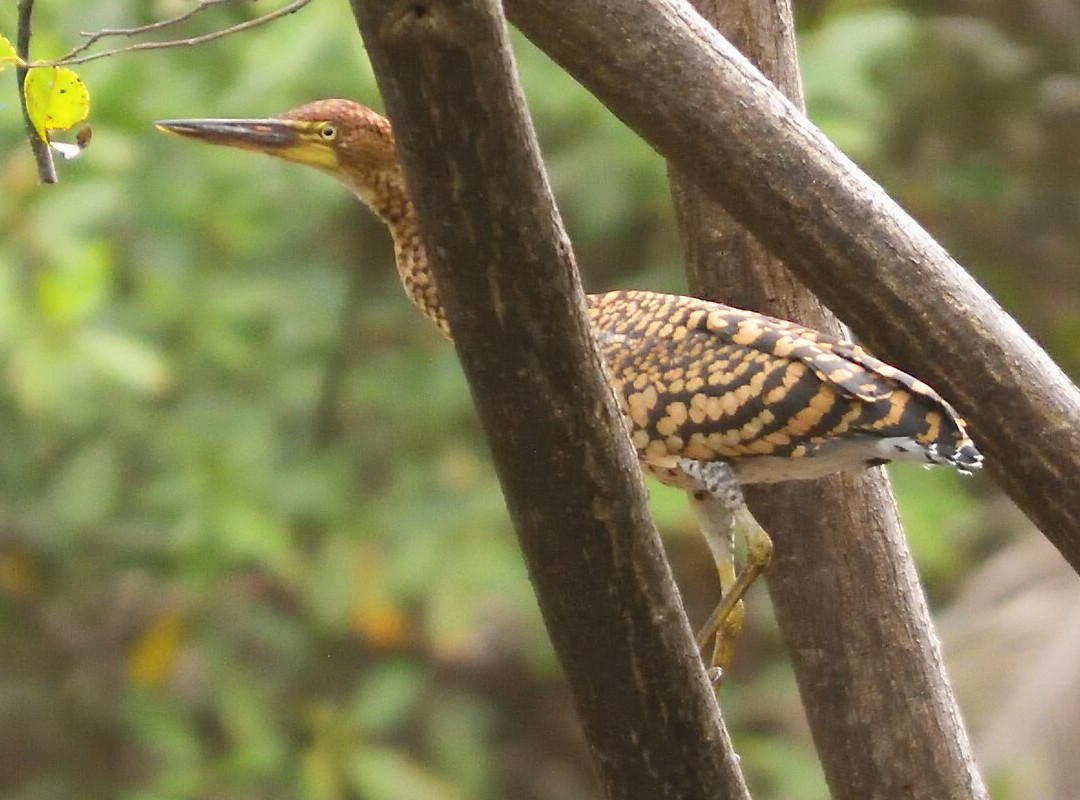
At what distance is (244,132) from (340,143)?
14cm

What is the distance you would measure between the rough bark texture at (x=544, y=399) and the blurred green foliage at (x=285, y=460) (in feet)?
6.91

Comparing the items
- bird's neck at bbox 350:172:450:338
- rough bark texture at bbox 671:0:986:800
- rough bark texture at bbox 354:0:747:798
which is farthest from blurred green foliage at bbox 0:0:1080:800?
rough bark texture at bbox 354:0:747:798

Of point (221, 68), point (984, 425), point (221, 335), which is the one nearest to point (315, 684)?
point (221, 335)

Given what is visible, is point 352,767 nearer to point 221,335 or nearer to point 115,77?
point 221,335

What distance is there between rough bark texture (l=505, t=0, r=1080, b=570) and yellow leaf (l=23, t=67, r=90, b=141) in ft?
1.32

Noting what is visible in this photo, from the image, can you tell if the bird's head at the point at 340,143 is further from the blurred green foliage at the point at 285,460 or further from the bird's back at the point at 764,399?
the blurred green foliage at the point at 285,460

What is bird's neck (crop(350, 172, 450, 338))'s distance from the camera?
220cm

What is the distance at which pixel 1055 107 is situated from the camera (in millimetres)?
4875

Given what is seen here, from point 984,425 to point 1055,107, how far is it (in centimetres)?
347

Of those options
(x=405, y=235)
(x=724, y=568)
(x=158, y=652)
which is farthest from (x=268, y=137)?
(x=158, y=652)

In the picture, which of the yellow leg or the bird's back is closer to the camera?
the bird's back

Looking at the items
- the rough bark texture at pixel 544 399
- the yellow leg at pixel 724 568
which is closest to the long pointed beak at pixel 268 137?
the yellow leg at pixel 724 568

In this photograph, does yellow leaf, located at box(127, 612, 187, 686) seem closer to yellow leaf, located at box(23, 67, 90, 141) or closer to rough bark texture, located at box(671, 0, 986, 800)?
rough bark texture, located at box(671, 0, 986, 800)

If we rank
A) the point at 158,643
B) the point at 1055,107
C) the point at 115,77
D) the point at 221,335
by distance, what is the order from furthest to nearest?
the point at 1055,107
the point at 158,643
the point at 221,335
the point at 115,77
